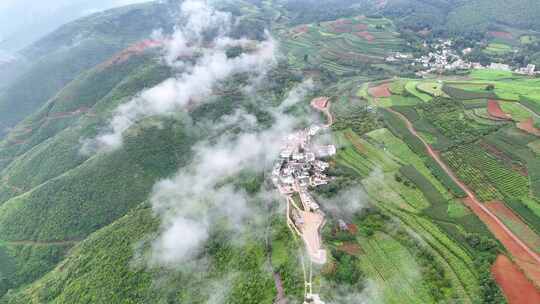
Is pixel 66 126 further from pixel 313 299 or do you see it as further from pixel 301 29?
pixel 301 29

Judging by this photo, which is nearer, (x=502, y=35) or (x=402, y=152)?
(x=402, y=152)

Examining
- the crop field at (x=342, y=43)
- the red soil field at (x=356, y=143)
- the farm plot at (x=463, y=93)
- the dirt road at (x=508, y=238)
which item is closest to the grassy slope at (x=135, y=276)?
the red soil field at (x=356, y=143)

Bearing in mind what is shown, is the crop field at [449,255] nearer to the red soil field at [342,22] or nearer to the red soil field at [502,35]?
the red soil field at [502,35]

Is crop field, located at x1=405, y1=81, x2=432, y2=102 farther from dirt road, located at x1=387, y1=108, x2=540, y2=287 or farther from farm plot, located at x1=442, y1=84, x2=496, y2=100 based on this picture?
dirt road, located at x1=387, y1=108, x2=540, y2=287

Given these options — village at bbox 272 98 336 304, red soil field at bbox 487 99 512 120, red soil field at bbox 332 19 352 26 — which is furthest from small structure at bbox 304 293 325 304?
red soil field at bbox 332 19 352 26

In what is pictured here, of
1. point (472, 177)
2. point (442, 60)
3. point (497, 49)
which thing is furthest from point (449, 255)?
point (497, 49)

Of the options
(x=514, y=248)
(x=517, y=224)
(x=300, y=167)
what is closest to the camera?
(x=514, y=248)

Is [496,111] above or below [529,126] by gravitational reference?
below
